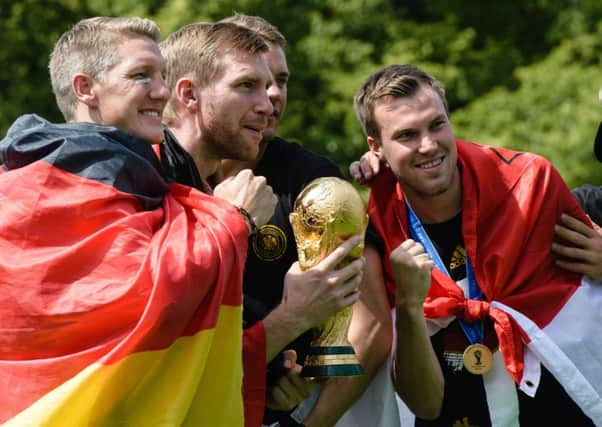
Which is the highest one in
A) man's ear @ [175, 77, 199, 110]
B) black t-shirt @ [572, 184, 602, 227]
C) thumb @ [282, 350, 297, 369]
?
man's ear @ [175, 77, 199, 110]

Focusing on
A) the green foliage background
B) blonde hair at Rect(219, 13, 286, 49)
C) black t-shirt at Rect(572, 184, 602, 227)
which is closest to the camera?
blonde hair at Rect(219, 13, 286, 49)

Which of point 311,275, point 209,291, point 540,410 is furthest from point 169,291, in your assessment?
point 540,410

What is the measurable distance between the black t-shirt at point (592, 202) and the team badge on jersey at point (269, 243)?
1605mm

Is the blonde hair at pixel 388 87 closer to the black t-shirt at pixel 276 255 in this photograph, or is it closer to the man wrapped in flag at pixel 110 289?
the black t-shirt at pixel 276 255

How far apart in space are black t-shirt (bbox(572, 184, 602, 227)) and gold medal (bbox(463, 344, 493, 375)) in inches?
40.8

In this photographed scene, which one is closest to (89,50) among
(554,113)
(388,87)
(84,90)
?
(84,90)

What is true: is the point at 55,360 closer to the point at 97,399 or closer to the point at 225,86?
the point at 97,399

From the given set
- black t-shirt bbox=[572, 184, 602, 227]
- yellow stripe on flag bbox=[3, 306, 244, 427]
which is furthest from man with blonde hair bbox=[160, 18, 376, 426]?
black t-shirt bbox=[572, 184, 602, 227]

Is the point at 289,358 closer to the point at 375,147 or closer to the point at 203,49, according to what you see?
the point at 375,147

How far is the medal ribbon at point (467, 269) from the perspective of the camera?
15.4ft

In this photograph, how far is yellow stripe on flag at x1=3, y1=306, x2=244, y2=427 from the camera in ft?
11.7

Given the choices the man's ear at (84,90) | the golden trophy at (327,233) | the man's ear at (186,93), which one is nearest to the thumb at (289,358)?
the golden trophy at (327,233)

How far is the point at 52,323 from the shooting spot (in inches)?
143

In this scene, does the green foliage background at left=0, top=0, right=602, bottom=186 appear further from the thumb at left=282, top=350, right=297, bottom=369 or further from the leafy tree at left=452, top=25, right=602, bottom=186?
the thumb at left=282, top=350, right=297, bottom=369
